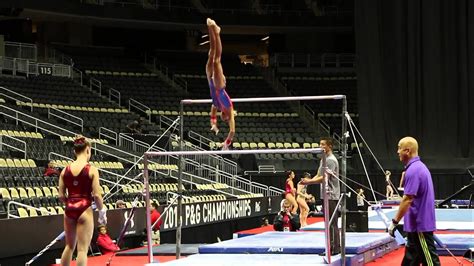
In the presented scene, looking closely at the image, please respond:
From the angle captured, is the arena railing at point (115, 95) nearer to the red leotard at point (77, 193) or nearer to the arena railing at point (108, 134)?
the arena railing at point (108, 134)

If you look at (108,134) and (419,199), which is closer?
(419,199)

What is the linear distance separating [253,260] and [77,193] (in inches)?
105

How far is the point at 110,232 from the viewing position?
13.5m

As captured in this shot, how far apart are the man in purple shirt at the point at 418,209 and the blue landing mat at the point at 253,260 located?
177 cm

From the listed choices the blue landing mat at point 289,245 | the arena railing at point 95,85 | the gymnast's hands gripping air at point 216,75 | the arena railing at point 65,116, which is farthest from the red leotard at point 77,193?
the arena railing at point 95,85

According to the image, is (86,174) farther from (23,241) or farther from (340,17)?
(340,17)

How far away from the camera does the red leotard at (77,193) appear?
7.52 m

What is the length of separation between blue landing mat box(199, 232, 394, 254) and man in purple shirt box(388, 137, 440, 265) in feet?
9.10

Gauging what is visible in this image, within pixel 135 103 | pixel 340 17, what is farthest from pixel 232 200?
pixel 340 17

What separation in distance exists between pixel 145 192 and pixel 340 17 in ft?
86.4

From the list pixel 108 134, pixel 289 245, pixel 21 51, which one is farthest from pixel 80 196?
pixel 21 51

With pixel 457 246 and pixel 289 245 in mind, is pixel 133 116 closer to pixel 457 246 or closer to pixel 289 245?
pixel 457 246

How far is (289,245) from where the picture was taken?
34.7 feet

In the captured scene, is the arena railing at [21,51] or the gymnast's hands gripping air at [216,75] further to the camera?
the arena railing at [21,51]
